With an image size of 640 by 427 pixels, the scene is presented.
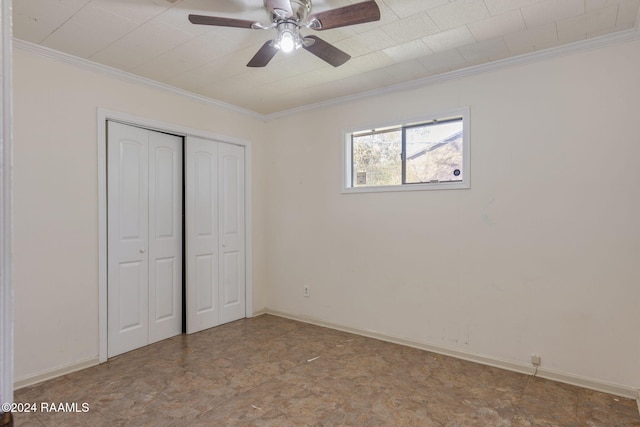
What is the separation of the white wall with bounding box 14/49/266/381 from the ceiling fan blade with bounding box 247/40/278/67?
160 centimetres

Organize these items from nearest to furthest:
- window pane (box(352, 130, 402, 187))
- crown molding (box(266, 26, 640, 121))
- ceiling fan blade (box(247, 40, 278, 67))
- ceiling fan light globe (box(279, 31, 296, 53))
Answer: ceiling fan light globe (box(279, 31, 296, 53)) → ceiling fan blade (box(247, 40, 278, 67)) → crown molding (box(266, 26, 640, 121)) → window pane (box(352, 130, 402, 187))

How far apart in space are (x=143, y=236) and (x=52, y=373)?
131 centimetres

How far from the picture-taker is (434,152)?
3.50 m

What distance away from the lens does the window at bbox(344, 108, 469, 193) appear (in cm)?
336

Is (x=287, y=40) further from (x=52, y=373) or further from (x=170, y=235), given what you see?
(x=52, y=373)

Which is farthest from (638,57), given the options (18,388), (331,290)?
(18,388)

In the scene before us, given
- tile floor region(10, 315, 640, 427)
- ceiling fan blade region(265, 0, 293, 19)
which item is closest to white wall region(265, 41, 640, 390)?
tile floor region(10, 315, 640, 427)

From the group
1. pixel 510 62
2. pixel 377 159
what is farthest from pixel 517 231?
pixel 377 159

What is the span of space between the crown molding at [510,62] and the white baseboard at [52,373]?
3422 mm

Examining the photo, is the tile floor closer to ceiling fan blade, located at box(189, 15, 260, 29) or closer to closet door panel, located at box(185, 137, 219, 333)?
closet door panel, located at box(185, 137, 219, 333)

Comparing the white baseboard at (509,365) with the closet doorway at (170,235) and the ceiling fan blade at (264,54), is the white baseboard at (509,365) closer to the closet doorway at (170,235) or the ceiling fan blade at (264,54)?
the closet doorway at (170,235)

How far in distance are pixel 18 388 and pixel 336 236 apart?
9.82ft

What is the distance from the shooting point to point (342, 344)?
362 centimetres

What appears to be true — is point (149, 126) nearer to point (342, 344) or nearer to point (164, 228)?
point (164, 228)
